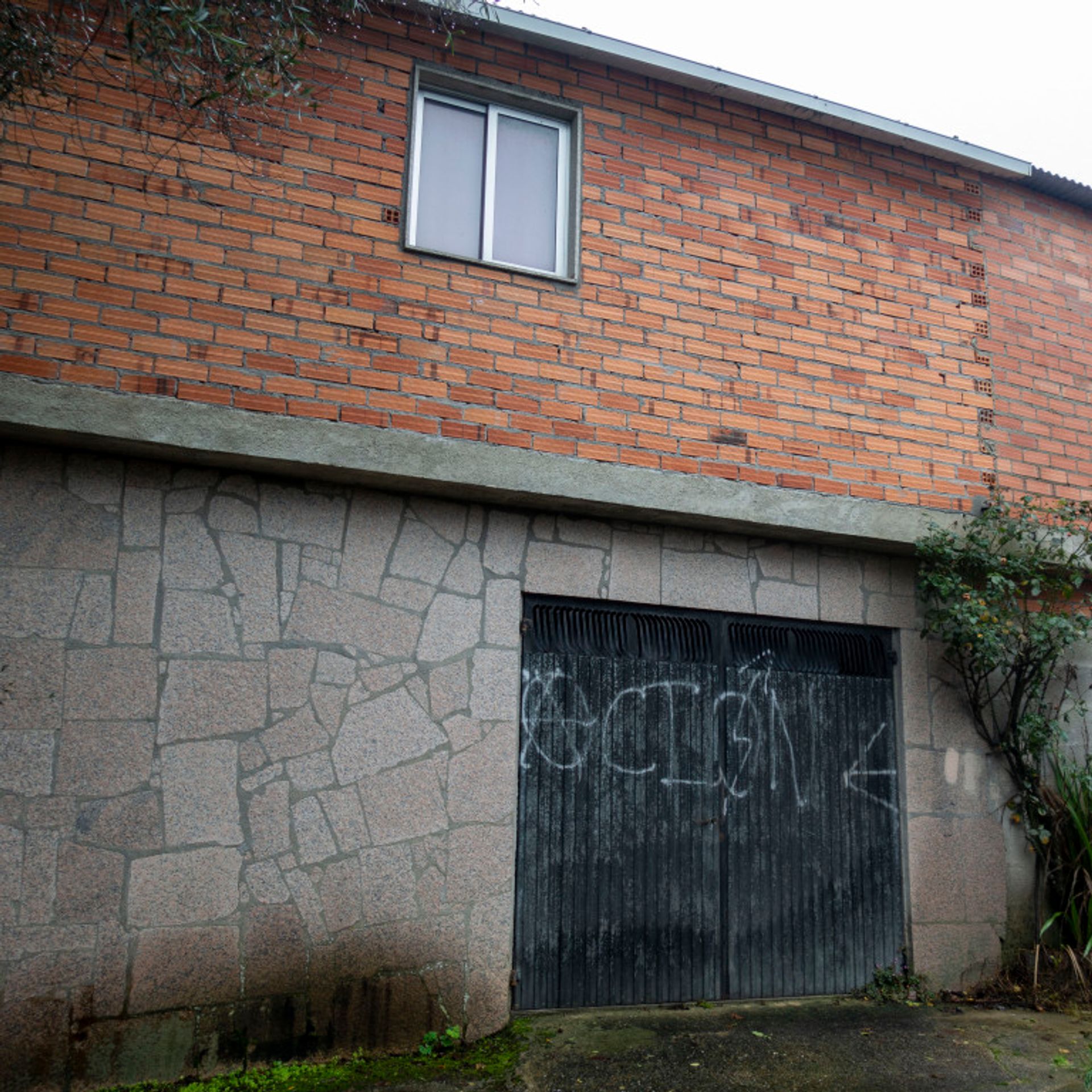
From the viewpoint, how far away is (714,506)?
6.03 meters

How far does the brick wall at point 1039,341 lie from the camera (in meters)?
7.21

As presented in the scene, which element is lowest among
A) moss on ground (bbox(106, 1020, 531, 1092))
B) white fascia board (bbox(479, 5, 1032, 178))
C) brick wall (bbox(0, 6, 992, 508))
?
moss on ground (bbox(106, 1020, 531, 1092))

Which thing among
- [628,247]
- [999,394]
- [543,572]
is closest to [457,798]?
[543,572]

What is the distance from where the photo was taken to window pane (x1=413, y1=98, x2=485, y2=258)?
602 centimetres

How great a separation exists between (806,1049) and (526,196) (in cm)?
515

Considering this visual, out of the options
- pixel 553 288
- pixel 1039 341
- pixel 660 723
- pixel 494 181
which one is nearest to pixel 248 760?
pixel 660 723

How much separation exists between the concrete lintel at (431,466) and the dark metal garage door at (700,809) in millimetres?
662

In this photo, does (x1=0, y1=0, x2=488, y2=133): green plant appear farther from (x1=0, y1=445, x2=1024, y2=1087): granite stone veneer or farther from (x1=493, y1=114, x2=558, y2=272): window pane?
(x1=0, y1=445, x2=1024, y2=1087): granite stone veneer

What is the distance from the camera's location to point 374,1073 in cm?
487

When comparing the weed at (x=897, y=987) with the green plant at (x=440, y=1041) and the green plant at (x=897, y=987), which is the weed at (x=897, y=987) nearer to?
the green plant at (x=897, y=987)

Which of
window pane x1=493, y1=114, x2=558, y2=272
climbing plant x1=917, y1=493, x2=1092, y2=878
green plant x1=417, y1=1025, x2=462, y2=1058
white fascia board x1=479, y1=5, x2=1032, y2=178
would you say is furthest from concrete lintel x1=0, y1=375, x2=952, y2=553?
green plant x1=417, y1=1025, x2=462, y2=1058

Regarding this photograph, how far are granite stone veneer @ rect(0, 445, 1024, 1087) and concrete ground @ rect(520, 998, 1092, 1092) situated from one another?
0.61m

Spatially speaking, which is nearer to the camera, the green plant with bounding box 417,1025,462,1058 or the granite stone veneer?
the granite stone veneer

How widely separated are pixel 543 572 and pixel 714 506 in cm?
111
